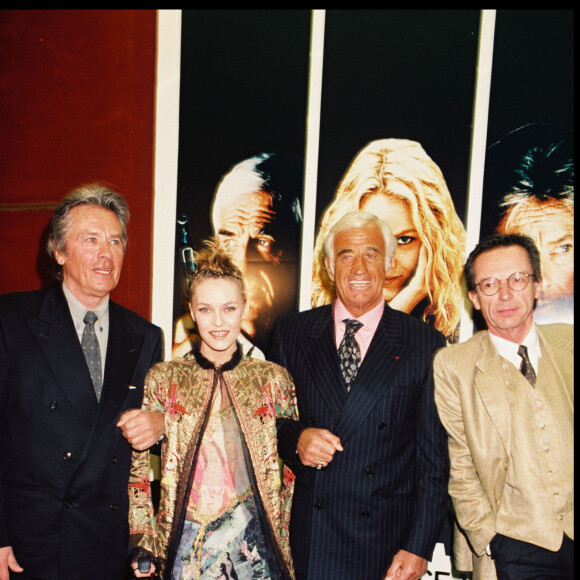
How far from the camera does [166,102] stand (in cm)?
302

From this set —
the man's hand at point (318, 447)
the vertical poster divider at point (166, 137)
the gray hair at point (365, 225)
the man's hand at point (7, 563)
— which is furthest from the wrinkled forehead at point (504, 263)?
the man's hand at point (7, 563)

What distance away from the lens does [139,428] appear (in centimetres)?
175

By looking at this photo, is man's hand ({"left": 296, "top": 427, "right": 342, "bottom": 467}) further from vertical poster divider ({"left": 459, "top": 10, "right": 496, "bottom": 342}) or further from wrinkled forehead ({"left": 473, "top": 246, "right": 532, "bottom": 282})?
vertical poster divider ({"left": 459, "top": 10, "right": 496, "bottom": 342})

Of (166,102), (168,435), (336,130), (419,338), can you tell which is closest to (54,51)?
(166,102)

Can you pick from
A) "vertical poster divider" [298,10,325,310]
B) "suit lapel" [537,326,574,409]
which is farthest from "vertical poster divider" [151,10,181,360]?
"suit lapel" [537,326,574,409]

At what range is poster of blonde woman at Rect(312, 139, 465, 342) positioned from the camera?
2.81 metres

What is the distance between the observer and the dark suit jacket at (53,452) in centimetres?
180

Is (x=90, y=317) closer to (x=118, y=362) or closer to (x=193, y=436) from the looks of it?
(x=118, y=362)

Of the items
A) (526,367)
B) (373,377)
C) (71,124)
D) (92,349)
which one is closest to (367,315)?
(373,377)

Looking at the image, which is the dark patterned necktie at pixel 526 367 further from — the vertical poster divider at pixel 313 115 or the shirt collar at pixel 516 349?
the vertical poster divider at pixel 313 115

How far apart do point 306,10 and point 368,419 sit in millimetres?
2621

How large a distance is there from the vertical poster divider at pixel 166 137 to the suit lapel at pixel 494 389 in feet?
6.74

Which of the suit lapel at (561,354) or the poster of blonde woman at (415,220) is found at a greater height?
the poster of blonde woman at (415,220)

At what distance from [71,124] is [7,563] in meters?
2.70
